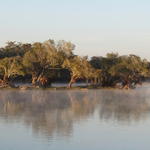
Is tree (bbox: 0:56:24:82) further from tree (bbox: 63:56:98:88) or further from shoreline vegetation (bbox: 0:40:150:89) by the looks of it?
tree (bbox: 63:56:98:88)

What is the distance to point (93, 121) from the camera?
68.1ft

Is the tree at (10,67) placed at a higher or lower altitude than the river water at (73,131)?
higher

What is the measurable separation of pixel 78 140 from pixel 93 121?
567cm

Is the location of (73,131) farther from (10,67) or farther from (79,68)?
(79,68)

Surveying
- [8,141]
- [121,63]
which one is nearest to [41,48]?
[121,63]

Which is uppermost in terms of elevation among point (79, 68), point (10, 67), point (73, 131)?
point (10, 67)

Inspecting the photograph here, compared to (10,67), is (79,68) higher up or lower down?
lower down

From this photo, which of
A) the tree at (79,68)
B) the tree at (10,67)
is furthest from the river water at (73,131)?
the tree at (79,68)

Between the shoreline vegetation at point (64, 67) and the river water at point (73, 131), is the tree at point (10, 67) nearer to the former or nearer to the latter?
the shoreline vegetation at point (64, 67)

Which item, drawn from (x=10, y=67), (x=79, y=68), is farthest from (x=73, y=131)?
(x=79, y=68)

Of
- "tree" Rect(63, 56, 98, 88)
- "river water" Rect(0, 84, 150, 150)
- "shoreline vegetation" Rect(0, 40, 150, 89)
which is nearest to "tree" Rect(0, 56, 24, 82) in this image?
"shoreline vegetation" Rect(0, 40, 150, 89)

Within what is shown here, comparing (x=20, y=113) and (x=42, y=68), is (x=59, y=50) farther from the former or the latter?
(x=20, y=113)

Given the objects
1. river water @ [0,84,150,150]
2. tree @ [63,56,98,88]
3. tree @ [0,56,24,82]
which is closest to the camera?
river water @ [0,84,150,150]

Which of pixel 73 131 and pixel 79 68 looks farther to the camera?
pixel 79 68
